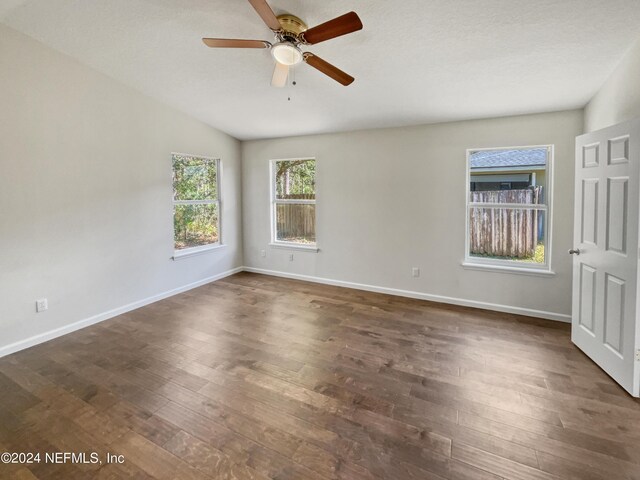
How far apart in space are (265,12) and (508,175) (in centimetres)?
325

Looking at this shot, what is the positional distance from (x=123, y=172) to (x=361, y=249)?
3.24 m

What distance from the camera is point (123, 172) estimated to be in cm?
376

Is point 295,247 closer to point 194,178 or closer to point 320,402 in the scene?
point 194,178

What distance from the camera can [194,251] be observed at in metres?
4.81

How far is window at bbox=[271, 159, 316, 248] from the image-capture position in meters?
5.13

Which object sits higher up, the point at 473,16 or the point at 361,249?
the point at 473,16

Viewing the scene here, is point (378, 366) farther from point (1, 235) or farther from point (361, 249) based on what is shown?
point (1, 235)

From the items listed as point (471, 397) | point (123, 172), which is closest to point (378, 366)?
point (471, 397)

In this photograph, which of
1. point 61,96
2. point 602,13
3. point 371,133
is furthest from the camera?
point 371,133

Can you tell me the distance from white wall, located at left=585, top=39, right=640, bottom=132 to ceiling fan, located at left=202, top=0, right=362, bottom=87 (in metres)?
2.06

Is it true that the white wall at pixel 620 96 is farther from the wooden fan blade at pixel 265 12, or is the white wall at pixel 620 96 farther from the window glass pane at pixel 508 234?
the wooden fan blade at pixel 265 12

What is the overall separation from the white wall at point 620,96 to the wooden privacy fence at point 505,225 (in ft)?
3.16

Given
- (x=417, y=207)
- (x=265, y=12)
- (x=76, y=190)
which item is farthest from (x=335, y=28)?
(x=76, y=190)

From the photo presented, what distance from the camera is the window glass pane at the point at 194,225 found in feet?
15.1
